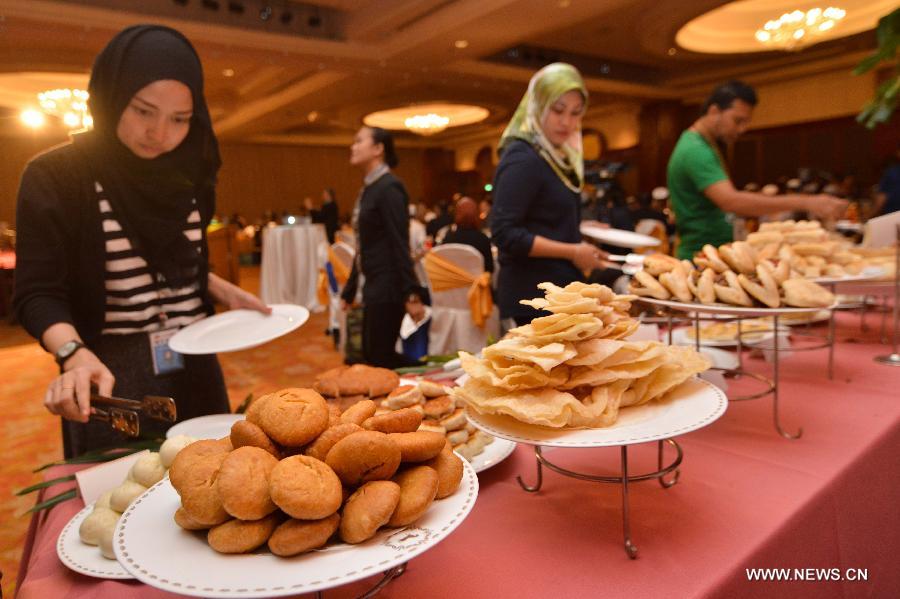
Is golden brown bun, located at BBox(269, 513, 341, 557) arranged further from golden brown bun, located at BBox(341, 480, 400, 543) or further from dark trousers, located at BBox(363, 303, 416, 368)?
dark trousers, located at BBox(363, 303, 416, 368)

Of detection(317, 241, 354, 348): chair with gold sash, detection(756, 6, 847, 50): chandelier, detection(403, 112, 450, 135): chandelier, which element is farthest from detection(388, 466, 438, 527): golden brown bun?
detection(403, 112, 450, 135): chandelier

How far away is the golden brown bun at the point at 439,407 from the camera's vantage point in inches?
34.2

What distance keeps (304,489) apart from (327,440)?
0.08 metres

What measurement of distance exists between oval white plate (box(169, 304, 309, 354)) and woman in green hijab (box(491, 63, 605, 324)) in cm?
77

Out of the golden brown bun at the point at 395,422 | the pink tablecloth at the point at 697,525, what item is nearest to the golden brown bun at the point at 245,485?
the golden brown bun at the point at 395,422

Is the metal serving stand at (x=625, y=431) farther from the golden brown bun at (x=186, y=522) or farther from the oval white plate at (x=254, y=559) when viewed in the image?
the golden brown bun at (x=186, y=522)

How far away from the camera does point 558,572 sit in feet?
2.23

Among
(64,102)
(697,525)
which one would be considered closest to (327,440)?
(697,525)

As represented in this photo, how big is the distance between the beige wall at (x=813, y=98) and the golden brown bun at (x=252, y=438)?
10.7 metres

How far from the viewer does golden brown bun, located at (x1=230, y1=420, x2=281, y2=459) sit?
0.56 meters

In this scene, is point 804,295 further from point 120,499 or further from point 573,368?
point 120,499

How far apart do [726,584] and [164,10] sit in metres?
7.15

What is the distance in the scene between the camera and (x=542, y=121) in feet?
5.82

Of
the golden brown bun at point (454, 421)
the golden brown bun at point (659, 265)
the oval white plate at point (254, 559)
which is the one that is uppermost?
the golden brown bun at point (659, 265)
